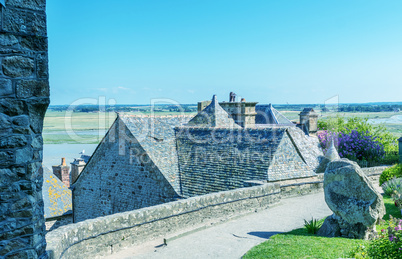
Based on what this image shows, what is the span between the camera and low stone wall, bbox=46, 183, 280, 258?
8.55 m

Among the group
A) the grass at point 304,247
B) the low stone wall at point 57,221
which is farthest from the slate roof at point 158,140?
the grass at point 304,247

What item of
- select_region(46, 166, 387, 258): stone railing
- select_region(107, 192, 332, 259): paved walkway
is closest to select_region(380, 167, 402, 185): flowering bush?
select_region(107, 192, 332, 259): paved walkway

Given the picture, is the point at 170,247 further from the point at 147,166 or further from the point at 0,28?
the point at 0,28

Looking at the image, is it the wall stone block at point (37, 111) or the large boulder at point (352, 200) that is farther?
the large boulder at point (352, 200)

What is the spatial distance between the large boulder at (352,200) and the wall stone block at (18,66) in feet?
26.5

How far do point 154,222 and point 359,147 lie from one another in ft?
69.0

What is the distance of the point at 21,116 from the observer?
4.65m

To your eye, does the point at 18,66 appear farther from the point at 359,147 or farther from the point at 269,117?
the point at 269,117

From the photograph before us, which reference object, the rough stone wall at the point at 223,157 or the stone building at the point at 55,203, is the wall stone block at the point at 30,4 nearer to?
the rough stone wall at the point at 223,157

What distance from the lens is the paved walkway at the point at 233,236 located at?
9578 millimetres

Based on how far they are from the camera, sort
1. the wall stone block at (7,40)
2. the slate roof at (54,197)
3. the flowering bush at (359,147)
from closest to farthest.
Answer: the wall stone block at (7,40), the slate roof at (54,197), the flowering bush at (359,147)

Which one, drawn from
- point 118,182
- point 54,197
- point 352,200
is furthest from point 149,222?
point 54,197

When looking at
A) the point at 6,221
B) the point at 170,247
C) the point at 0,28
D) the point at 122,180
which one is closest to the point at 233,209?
the point at 170,247

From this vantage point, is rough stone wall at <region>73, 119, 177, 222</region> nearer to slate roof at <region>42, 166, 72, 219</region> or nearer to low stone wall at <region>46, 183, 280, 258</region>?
slate roof at <region>42, 166, 72, 219</region>
